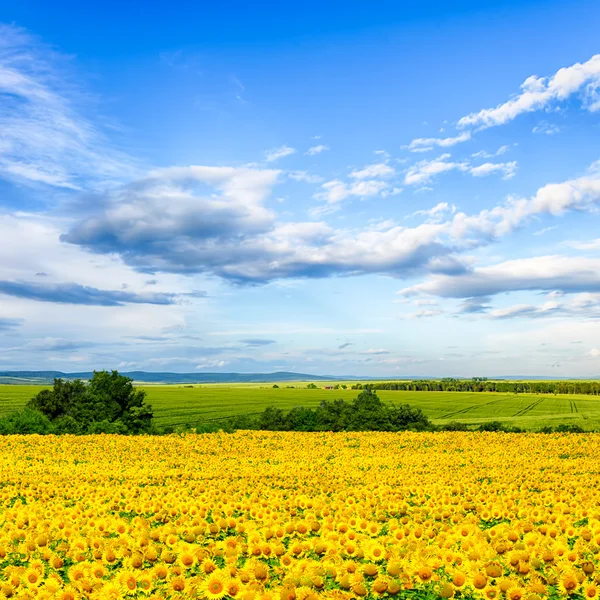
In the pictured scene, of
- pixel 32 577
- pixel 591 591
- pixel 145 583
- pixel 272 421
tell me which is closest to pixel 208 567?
pixel 145 583

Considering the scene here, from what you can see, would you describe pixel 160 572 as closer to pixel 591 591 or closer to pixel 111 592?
pixel 111 592

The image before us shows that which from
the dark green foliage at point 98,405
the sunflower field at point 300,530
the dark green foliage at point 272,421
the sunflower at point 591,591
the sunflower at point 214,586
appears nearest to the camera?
the sunflower at point 214,586

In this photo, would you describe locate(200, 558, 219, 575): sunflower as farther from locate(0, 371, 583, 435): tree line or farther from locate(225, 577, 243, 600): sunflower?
locate(0, 371, 583, 435): tree line

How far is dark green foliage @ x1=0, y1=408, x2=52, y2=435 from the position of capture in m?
30.7

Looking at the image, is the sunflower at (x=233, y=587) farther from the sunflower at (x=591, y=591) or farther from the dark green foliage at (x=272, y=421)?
the dark green foliage at (x=272, y=421)

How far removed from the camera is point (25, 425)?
101 feet

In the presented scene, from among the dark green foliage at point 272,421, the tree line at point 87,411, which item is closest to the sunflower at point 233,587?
the tree line at point 87,411

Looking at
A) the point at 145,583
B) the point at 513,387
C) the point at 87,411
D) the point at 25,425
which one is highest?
the point at 145,583

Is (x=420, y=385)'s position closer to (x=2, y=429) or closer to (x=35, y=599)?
(x=2, y=429)

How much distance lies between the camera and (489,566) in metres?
6.11

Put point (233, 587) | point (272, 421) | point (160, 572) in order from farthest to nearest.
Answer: point (272, 421) → point (160, 572) → point (233, 587)

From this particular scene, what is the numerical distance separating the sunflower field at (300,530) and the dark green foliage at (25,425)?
11902 millimetres

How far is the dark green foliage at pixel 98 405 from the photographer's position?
110 ft

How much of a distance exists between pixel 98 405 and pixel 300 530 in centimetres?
2863
